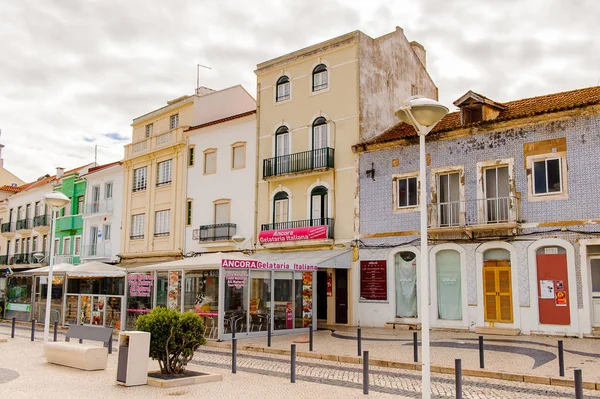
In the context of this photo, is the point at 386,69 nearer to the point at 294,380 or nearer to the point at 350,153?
the point at 350,153

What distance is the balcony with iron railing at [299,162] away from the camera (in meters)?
25.1

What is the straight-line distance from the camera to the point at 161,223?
33031 mm

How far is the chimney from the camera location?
30250 mm

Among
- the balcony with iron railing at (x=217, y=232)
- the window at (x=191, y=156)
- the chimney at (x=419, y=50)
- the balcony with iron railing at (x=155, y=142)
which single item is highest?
the chimney at (x=419, y=50)

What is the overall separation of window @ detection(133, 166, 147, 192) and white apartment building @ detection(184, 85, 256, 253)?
427 centimetres

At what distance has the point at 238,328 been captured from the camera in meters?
19.4

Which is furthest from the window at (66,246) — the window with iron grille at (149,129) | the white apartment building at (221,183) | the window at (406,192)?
the window at (406,192)

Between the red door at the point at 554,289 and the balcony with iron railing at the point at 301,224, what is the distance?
825 cm

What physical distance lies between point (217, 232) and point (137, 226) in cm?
754

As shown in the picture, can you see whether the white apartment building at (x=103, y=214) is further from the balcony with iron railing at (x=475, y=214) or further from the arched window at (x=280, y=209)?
the balcony with iron railing at (x=475, y=214)

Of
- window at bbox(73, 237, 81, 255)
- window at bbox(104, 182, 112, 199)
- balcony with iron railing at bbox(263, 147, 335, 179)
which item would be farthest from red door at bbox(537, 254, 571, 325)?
window at bbox(73, 237, 81, 255)

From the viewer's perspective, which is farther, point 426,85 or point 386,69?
point 426,85

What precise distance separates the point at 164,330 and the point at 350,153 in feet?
48.4

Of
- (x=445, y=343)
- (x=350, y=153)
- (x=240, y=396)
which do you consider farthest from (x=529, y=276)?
(x=240, y=396)
